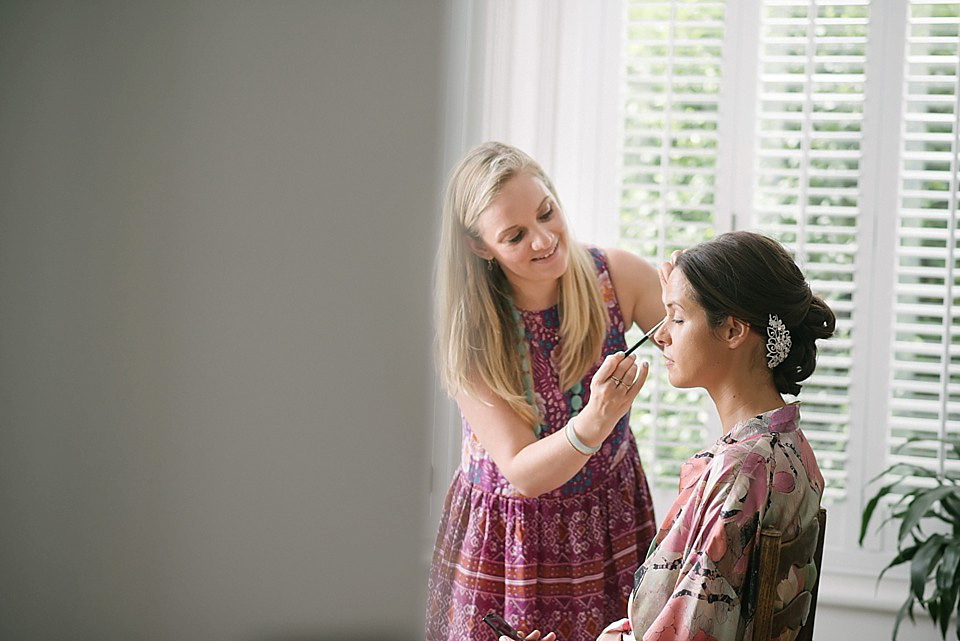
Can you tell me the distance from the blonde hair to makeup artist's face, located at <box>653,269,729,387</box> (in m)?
0.22

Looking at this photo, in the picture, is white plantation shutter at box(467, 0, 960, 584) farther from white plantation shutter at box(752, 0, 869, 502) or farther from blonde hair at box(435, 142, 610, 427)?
blonde hair at box(435, 142, 610, 427)

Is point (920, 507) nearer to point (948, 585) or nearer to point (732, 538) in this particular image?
point (948, 585)

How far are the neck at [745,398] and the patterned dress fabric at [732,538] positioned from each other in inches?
0.9

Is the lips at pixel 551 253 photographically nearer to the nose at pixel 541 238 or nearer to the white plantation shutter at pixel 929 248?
the nose at pixel 541 238

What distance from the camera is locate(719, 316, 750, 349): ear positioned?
124 centimetres

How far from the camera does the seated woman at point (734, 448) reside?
3.76 feet

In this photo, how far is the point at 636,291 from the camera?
5.14 ft

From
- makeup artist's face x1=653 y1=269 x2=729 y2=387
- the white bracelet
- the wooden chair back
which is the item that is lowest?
the wooden chair back

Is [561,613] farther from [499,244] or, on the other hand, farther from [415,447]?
[415,447]

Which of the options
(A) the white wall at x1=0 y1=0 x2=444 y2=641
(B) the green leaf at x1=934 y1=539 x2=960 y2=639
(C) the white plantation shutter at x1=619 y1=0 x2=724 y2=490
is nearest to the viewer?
(A) the white wall at x1=0 y1=0 x2=444 y2=641

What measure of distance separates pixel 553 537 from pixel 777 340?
0.51 m

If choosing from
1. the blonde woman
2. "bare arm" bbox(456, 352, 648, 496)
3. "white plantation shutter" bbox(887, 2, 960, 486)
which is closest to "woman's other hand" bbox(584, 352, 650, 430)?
"bare arm" bbox(456, 352, 648, 496)

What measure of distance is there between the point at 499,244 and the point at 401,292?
1303 millimetres

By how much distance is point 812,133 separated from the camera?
230 cm
